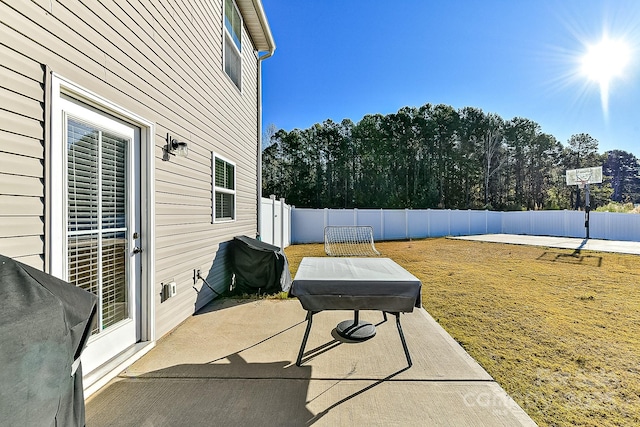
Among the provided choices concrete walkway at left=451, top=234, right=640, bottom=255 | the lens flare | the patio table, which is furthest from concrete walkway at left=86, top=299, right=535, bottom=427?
concrete walkway at left=451, top=234, right=640, bottom=255

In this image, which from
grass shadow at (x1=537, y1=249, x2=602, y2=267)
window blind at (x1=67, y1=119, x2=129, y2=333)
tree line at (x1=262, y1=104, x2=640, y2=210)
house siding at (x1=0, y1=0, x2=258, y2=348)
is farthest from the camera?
tree line at (x1=262, y1=104, x2=640, y2=210)

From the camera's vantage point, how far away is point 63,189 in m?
1.98

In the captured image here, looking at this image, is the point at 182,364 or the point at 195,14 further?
the point at 195,14

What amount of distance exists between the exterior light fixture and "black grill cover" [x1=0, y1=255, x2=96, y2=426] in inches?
90.3

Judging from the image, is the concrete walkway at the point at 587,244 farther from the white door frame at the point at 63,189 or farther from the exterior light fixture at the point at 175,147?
the white door frame at the point at 63,189

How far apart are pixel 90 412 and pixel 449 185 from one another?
90.1 ft

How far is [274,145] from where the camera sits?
23.0 meters

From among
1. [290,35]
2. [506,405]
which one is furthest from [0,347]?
[290,35]

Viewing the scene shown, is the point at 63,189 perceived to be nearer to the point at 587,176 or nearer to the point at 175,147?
the point at 175,147

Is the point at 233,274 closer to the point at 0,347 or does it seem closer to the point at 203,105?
the point at 203,105

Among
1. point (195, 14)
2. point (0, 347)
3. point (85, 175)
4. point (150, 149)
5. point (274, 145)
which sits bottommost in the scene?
point (0, 347)

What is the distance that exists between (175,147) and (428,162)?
25007mm

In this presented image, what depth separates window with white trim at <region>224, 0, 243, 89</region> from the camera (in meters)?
4.95

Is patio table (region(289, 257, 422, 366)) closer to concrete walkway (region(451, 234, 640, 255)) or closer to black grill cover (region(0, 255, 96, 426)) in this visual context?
black grill cover (region(0, 255, 96, 426))
